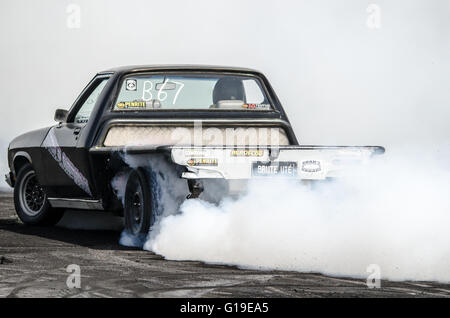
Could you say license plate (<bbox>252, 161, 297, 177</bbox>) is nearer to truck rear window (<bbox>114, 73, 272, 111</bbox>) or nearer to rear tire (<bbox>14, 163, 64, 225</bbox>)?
truck rear window (<bbox>114, 73, 272, 111</bbox>)

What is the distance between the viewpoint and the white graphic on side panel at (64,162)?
10977 millimetres

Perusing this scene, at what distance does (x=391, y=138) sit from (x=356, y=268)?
86.9 feet

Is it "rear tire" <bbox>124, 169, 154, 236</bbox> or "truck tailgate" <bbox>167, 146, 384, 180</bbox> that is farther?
"rear tire" <bbox>124, 169, 154, 236</bbox>

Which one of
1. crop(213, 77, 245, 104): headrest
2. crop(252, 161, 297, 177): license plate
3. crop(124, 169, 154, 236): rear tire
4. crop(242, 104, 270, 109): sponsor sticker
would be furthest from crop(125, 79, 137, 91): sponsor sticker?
crop(252, 161, 297, 177): license plate

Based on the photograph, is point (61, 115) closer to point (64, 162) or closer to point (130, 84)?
point (64, 162)

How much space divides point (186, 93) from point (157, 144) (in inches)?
40.8

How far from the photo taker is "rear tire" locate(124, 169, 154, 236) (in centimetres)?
983

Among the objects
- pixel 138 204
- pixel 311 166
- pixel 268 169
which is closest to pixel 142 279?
pixel 268 169

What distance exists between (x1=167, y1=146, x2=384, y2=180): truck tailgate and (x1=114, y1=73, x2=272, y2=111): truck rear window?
191 centimetres

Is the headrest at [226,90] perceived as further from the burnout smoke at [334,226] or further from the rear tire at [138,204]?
the burnout smoke at [334,226]

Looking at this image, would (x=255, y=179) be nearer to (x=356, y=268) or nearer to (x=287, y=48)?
(x=356, y=268)

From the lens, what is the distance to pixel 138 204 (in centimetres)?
1022

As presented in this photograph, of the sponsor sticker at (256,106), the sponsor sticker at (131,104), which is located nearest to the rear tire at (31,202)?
the sponsor sticker at (131,104)
